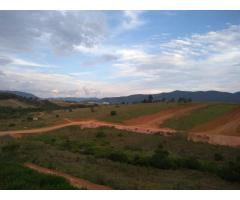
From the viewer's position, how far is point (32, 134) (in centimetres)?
3353

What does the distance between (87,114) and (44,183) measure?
143 ft

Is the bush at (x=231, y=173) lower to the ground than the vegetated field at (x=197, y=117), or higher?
lower

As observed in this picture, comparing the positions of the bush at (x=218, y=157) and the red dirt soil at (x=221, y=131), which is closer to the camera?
the bush at (x=218, y=157)

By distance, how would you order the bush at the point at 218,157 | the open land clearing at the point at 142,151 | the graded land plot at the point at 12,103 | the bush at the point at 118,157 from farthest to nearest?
the graded land plot at the point at 12,103 < the bush at the point at 218,157 < the bush at the point at 118,157 < the open land clearing at the point at 142,151

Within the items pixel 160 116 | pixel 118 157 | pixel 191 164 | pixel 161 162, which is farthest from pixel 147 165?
pixel 160 116

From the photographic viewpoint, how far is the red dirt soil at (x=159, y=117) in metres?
40.5

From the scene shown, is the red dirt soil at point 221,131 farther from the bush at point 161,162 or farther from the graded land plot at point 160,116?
the bush at point 161,162

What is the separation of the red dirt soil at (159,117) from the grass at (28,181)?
28.5 m

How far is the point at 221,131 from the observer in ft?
106

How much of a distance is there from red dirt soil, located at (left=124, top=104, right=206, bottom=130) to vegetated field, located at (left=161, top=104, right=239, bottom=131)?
3.86 feet

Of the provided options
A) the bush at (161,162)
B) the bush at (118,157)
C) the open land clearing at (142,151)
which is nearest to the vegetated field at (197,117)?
the open land clearing at (142,151)

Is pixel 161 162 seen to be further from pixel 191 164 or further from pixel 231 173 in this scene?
pixel 231 173

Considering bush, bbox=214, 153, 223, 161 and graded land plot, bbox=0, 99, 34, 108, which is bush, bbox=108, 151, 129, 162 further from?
graded land plot, bbox=0, 99, 34, 108

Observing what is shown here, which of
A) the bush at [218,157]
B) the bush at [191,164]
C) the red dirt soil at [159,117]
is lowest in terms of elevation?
the bush at [218,157]
